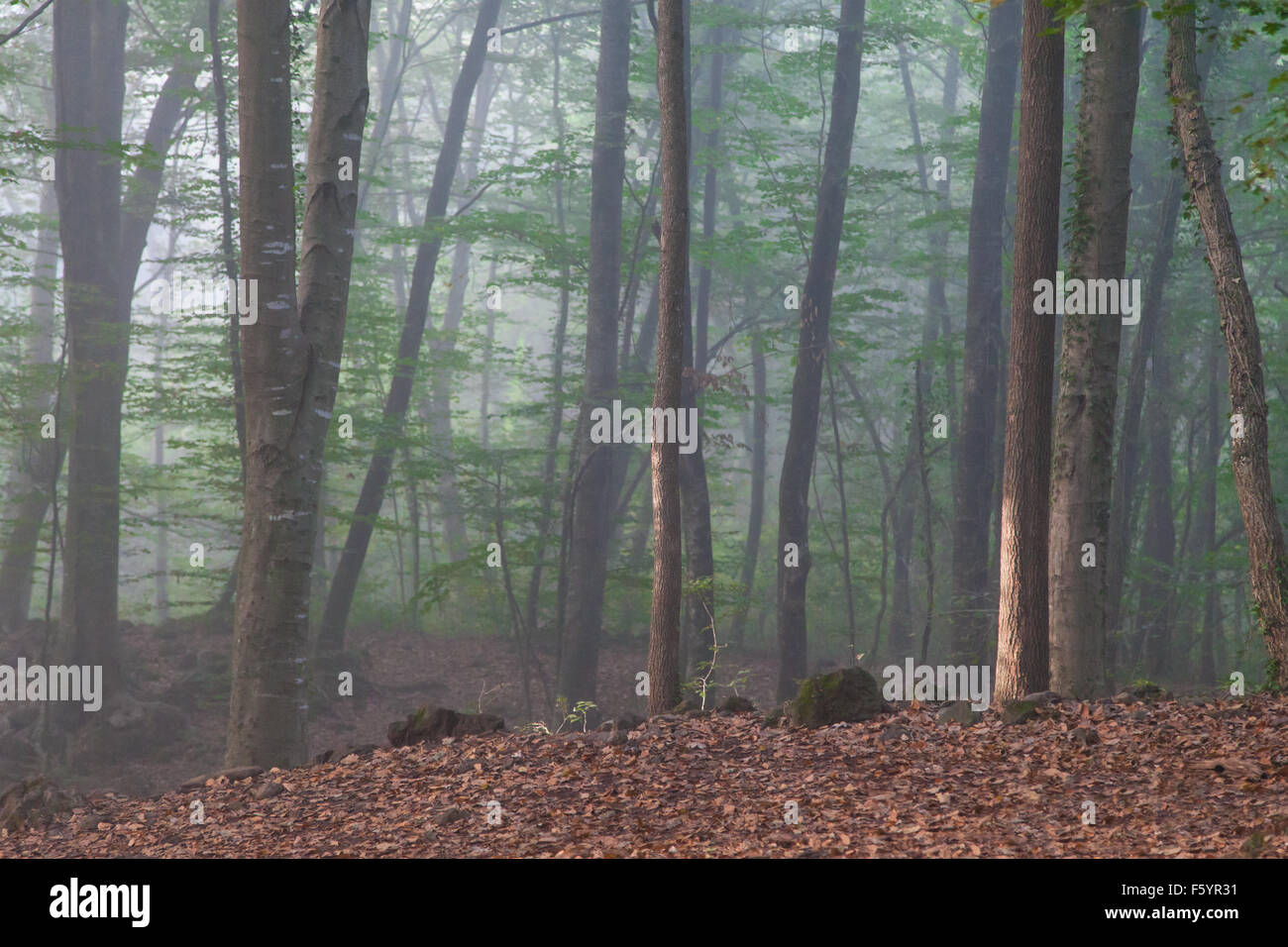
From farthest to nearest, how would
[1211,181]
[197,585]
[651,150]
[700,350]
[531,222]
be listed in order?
[197,585], [651,150], [700,350], [531,222], [1211,181]

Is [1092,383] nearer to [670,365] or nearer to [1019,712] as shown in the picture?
[1019,712]

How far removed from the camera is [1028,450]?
24.4ft

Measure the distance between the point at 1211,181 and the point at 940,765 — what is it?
4.47 metres

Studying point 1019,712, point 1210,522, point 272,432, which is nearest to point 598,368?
point 272,432

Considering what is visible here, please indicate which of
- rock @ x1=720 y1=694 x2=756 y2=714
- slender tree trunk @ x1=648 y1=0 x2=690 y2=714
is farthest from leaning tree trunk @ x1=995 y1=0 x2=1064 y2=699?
slender tree trunk @ x1=648 y1=0 x2=690 y2=714

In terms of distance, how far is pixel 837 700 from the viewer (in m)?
7.23

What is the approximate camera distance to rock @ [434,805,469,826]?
564cm

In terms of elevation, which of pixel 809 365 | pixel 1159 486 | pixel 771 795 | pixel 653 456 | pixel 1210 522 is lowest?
pixel 771 795

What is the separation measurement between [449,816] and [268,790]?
1711 millimetres

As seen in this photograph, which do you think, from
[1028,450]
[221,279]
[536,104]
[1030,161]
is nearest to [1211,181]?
[1030,161]

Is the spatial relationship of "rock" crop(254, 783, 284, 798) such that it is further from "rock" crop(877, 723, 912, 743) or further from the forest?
"rock" crop(877, 723, 912, 743)

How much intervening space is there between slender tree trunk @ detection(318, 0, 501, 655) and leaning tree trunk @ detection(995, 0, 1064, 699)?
9515mm

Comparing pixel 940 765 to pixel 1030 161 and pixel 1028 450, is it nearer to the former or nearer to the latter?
pixel 1028 450
